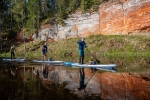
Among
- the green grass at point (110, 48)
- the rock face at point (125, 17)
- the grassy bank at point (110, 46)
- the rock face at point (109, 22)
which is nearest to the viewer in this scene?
the green grass at point (110, 48)

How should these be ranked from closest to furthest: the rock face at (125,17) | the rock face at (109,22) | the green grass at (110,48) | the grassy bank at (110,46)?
the green grass at (110,48) → the grassy bank at (110,46) → the rock face at (125,17) → the rock face at (109,22)

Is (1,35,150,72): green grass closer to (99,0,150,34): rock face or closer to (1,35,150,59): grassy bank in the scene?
(1,35,150,59): grassy bank

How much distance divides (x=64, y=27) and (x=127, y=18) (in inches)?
762

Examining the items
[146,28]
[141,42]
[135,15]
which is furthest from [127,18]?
[141,42]

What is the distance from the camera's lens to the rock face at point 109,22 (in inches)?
1383

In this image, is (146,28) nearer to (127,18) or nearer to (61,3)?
A: (127,18)

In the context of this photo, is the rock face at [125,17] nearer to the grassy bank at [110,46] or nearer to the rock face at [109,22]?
the rock face at [109,22]

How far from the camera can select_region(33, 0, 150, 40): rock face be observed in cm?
3512

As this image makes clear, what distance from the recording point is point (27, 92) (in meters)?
8.19

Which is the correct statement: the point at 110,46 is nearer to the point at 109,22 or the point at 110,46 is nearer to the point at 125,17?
the point at 125,17

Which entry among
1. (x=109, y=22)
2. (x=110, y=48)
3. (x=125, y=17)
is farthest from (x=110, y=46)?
(x=109, y=22)

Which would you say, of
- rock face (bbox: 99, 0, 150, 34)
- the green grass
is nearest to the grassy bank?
the green grass

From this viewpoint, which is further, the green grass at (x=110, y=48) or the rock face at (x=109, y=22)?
the rock face at (x=109, y=22)

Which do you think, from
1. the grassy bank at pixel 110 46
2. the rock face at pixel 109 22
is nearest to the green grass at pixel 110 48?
the grassy bank at pixel 110 46
